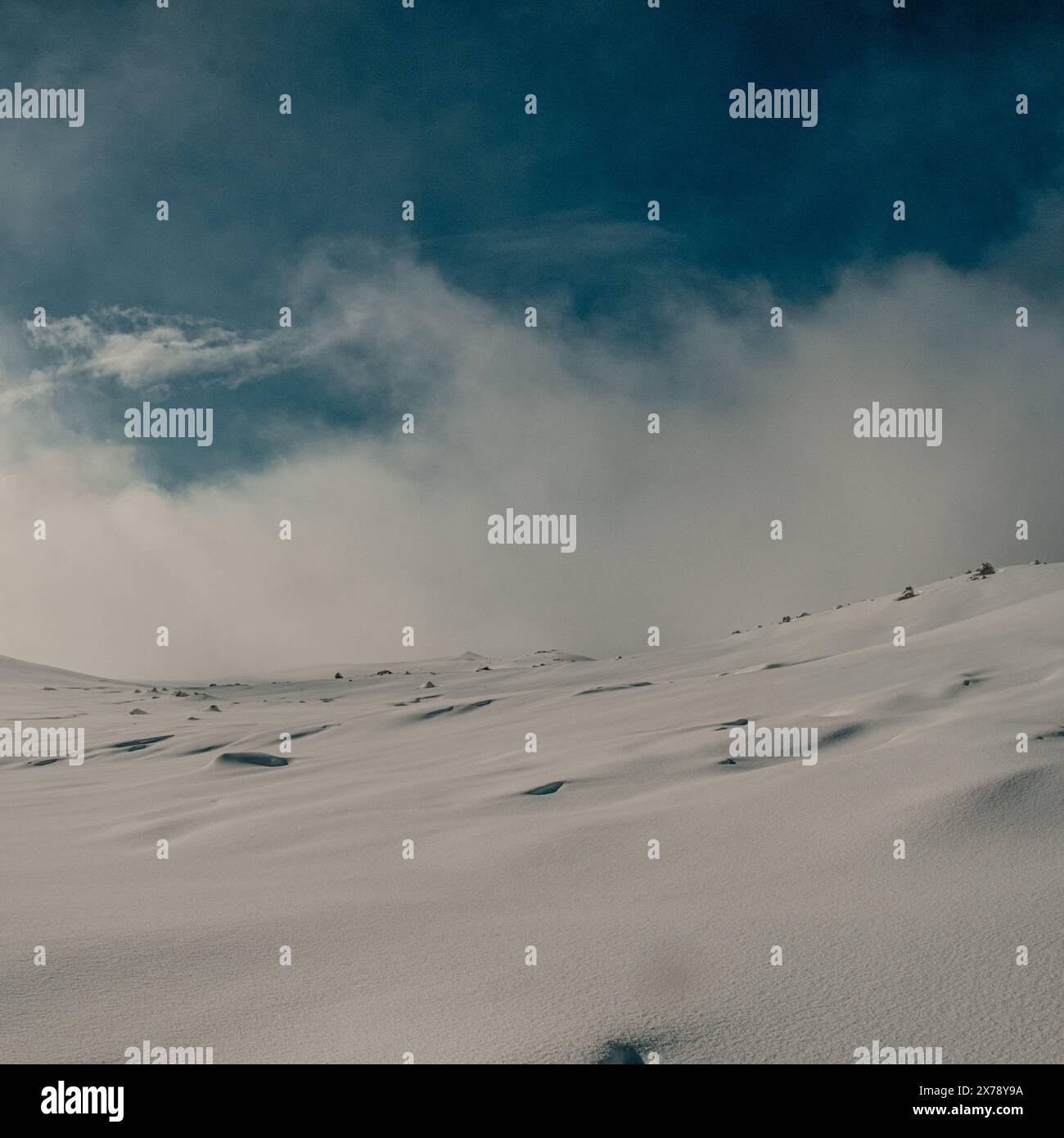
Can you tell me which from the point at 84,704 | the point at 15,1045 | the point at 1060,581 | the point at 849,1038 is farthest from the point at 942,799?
the point at 84,704

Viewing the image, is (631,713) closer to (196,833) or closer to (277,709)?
(196,833)

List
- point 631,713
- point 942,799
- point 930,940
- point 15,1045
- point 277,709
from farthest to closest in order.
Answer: point 277,709 < point 631,713 < point 942,799 < point 930,940 < point 15,1045

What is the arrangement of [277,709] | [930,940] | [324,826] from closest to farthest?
[930,940]
[324,826]
[277,709]

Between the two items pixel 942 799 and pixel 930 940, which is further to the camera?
pixel 942 799

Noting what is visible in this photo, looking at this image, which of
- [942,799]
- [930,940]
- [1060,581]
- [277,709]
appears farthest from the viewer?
[277,709]

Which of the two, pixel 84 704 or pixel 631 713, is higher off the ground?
pixel 84 704

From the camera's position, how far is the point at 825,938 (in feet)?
6.52

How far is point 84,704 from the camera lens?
50.3 feet

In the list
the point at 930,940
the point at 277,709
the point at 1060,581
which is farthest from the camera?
the point at 277,709
